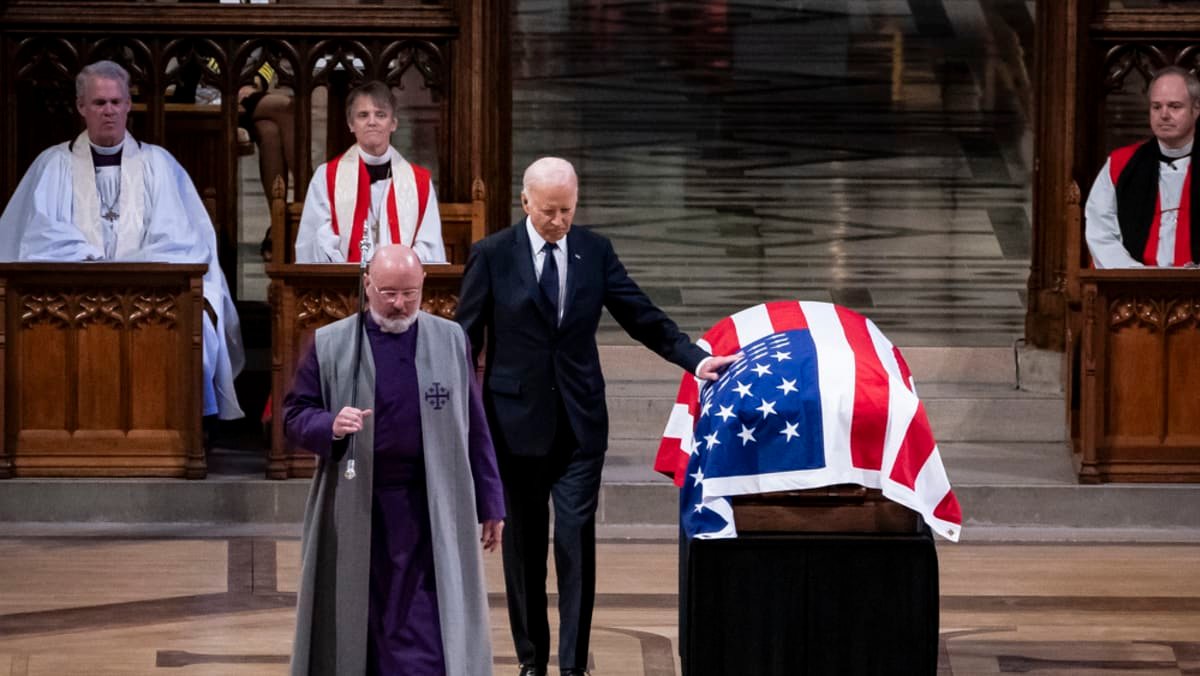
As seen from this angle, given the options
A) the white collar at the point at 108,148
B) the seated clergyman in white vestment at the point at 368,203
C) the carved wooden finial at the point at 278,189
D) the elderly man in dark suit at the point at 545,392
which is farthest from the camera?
the white collar at the point at 108,148

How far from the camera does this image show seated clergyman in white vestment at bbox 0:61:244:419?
33.4 feet

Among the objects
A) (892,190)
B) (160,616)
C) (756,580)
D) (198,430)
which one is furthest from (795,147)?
(756,580)

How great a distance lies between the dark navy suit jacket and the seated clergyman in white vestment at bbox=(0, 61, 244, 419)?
3326 millimetres

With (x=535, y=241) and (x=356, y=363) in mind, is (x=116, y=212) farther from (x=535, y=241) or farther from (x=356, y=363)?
(x=356, y=363)

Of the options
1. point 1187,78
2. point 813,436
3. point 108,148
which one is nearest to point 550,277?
point 813,436

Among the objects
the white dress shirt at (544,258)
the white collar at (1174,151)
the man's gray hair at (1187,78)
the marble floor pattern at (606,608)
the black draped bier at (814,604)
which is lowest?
the marble floor pattern at (606,608)

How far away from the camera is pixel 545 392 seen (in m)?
7.05

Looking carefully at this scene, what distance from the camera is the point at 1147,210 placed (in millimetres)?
10367

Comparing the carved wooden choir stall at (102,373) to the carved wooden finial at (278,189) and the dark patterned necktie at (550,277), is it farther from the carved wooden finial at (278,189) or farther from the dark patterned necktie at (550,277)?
the dark patterned necktie at (550,277)

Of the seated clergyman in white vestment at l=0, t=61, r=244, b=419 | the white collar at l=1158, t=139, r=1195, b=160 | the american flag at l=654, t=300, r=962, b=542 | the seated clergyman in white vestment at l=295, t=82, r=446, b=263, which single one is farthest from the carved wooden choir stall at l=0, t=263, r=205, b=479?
the white collar at l=1158, t=139, r=1195, b=160

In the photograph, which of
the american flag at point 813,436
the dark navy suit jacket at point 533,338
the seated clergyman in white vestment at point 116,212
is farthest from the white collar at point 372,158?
the american flag at point 813,436

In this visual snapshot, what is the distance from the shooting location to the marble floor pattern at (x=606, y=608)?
7531 mm

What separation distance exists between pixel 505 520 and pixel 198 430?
3.21 metres

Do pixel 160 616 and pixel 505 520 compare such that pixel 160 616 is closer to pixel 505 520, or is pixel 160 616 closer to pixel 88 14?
pixel 505 520
